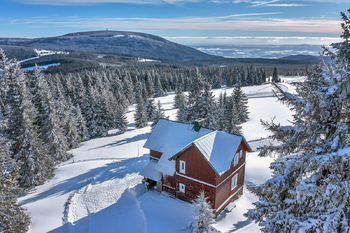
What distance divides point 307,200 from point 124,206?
52.6 feet

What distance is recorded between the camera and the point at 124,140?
129 ft

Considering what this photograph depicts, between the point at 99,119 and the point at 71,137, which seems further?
the point at 99,119

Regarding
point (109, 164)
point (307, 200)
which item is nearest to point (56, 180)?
point (109, 164)

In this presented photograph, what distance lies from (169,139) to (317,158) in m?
15.2

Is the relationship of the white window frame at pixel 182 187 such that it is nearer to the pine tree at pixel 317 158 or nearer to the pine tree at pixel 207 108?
the pine tree at pixel 317 158

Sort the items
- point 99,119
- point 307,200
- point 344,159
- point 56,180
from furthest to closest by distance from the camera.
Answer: point 99,119 → point 56,180 → point 307,200 → point 344,159

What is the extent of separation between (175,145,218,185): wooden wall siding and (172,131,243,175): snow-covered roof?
474mm

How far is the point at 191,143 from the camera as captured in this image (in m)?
16.6

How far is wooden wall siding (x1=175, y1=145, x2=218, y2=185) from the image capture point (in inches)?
646

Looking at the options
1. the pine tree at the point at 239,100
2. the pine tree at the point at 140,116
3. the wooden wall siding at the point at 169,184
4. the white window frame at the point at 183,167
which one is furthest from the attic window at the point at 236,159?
the pine tree at the point at 140,116

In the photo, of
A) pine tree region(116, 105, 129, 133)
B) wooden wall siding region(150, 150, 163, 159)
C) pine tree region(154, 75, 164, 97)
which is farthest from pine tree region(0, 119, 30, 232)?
pine tree region(154, 75, 164, 97)

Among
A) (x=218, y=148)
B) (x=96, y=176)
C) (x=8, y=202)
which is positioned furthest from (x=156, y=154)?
(x=8, y=202)

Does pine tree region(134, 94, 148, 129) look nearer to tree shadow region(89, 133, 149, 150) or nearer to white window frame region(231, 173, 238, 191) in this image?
tree shadow region(89, 133, 149, 150)

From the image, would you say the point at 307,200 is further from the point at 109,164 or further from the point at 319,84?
the point at 109,164
